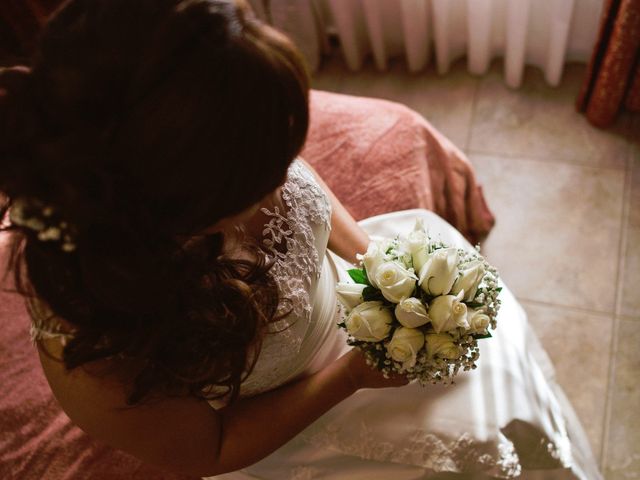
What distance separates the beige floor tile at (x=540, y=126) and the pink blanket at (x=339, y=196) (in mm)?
405

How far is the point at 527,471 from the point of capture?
1.11m

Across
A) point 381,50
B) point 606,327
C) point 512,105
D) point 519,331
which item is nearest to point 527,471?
point 519,331

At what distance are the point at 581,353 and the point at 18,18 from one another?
183 centimetres

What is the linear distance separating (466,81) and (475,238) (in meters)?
0.72

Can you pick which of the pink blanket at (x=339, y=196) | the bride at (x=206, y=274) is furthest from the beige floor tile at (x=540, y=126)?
the bride at (x=206, y=274)

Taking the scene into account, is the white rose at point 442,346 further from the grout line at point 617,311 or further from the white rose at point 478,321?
the grout line at point 617,311

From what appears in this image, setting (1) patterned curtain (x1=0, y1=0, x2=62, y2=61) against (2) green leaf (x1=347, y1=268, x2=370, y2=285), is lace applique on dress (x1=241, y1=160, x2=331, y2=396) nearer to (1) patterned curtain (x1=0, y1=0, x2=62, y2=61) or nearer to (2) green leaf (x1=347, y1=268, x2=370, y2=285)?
(2) green leaf (x1=347, y1=268, x2=370, y2=285)

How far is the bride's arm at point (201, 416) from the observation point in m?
0.81

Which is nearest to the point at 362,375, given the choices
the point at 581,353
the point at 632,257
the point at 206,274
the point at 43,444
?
the point at 206,274

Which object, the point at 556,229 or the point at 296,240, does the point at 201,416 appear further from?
the point at 556,229

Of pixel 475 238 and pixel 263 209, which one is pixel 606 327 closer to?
pixel 475 238

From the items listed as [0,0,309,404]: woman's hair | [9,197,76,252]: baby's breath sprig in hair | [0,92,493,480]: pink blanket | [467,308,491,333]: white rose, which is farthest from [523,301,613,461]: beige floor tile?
[9,197,76,252]: baby's breath sprig in hair

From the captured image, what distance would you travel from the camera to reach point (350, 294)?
0.95 metres

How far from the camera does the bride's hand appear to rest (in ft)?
3.24
